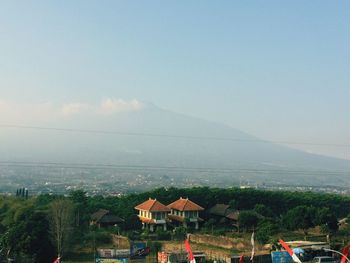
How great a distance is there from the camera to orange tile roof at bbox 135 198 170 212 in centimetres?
3753

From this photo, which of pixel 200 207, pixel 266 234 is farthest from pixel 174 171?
pixel 266 234

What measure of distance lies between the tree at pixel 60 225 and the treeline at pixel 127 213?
0.06 m

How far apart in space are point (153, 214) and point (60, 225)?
11899 mm

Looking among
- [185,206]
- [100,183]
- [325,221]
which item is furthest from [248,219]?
[100,183]

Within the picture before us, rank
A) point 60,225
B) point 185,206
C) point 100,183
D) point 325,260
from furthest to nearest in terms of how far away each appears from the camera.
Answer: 1. point 100,183
2. point 185,206
3. point 60,225
4. point 325,260

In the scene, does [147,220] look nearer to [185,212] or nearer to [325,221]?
[185,212]

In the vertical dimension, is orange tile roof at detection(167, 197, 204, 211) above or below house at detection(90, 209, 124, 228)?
above

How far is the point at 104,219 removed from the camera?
35156 mm

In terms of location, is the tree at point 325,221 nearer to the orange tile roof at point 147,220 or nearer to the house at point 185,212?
the house at point 185,212

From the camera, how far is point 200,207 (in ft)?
127

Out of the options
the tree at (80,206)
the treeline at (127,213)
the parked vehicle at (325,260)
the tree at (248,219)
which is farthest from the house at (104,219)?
the parked vehicle at (325,260)

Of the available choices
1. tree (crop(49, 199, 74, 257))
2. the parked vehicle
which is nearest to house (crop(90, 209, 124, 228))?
tree (crop(49, 199, 74, 257))

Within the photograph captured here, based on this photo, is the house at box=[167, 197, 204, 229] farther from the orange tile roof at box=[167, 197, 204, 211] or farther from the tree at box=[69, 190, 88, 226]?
the tree at box=[69, 190, 88, 226]

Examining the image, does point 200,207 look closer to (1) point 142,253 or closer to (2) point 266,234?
(2) point 266,234
